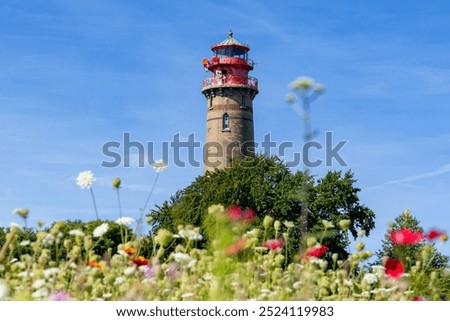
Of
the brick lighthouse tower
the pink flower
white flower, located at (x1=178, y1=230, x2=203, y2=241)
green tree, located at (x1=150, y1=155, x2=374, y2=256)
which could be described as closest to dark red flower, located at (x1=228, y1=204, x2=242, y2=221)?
white flower, located at (x1=178, y1=230, x2=203, y2=241)

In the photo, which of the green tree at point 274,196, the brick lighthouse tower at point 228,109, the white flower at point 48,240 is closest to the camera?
the white flower at point 48,240

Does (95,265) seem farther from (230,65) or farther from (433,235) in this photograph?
(230,65)

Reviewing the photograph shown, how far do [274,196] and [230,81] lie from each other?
605 inches

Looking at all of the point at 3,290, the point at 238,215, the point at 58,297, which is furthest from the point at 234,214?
the point at 3,290

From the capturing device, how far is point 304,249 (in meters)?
7.58

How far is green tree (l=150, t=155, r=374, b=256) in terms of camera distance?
134ft

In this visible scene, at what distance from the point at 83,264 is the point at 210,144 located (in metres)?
46.7

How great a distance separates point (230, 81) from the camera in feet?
180

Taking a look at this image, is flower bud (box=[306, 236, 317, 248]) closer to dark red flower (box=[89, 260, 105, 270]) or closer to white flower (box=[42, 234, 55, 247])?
dark red flower (box=[89, 260, 105, 270])

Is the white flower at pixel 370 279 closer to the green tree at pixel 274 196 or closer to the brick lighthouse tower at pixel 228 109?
the green tree at pixel 274 196

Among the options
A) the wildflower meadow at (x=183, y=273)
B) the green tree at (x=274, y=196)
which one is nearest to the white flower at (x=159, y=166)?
the wildflower meadow at (x=183, y=273)

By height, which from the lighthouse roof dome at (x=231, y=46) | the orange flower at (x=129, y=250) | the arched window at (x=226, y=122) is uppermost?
the lighthouse roof dome at (x=231, y=46)

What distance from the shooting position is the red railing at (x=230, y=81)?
5475 centimetres
